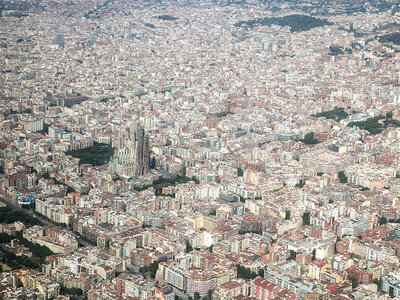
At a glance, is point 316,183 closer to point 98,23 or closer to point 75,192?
point 75,192

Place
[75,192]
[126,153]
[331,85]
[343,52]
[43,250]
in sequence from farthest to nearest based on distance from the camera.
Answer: [343,52] < [331,85] < [126,153] < [75,192] < [43,250]

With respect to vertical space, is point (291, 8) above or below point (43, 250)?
above

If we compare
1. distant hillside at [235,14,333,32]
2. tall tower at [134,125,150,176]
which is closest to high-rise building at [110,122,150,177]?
tall tower at [134,125,150,176]

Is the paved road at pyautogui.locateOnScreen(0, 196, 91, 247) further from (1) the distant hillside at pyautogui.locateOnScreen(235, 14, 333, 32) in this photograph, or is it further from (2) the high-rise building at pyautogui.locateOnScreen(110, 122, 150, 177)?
(1) the distant hillside at pyautogui.locateOnScreen(235, 14, 333, 32)

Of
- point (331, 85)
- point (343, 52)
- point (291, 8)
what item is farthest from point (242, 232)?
point (291, 8)

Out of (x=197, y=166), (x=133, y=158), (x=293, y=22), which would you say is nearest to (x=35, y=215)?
(x=133, y=158)

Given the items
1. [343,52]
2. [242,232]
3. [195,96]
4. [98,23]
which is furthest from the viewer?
[98,23]

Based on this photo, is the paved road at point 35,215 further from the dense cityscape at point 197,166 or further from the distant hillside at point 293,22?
the distant hillside at point 293,22
